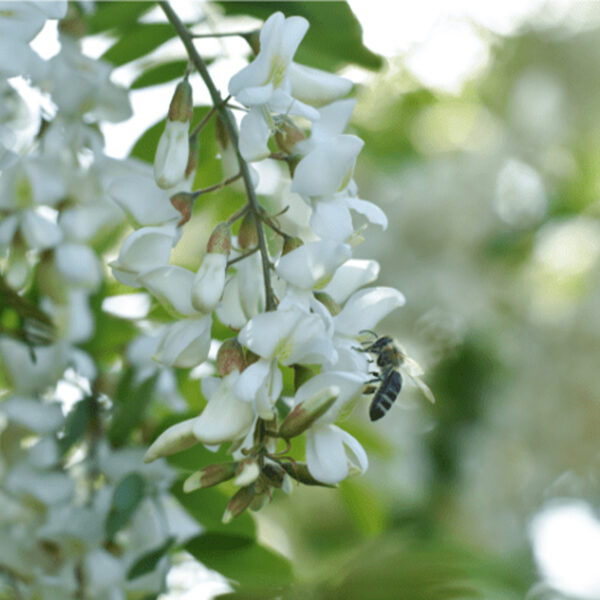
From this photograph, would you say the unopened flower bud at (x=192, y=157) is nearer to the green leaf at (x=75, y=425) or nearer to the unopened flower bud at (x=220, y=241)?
the unopened flower bud at (x=220, y=241)

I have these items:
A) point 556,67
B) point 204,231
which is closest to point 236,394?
point 204,231

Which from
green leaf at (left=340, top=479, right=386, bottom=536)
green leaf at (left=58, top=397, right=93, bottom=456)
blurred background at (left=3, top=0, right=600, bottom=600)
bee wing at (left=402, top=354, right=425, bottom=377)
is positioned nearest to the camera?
bee wing at (left=402, top=354, right=425, bottom=377)

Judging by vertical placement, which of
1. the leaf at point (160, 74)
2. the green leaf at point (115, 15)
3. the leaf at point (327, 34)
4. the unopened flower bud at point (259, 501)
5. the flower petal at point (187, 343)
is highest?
the green leaf at point (115, 15)

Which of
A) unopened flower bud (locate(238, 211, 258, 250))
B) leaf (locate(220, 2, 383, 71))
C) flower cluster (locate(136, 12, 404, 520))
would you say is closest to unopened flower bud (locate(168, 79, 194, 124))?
flower cluster (locate(136, 12, 404, 520))

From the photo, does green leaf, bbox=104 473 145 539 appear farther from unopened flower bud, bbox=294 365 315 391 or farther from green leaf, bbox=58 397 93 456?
unopened flower bud, bbox=294 365 315 391

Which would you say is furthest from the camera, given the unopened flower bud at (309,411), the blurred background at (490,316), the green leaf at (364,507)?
the blurred background at (490,316)

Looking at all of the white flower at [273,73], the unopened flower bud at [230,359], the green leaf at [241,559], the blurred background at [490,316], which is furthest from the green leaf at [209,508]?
the blurred background at [490,316]
